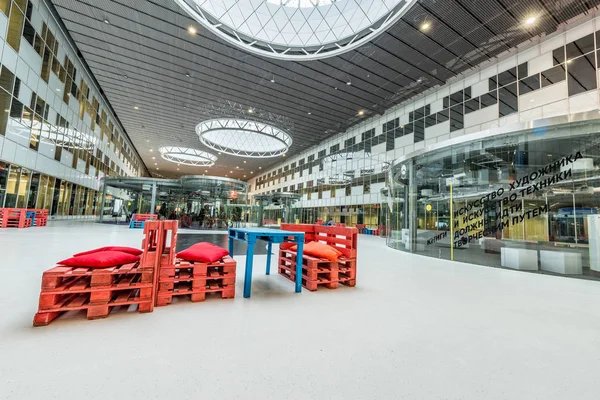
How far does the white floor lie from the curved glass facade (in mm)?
4957

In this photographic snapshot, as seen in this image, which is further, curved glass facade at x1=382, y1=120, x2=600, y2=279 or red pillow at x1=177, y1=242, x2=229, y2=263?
curved glass facade at x1=382, y1=120, x2=600, y2=279

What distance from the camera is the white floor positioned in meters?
1.94

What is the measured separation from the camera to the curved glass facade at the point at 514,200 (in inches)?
311

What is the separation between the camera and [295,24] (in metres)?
18.3

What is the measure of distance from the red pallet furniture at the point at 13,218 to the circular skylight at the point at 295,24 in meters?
14.7

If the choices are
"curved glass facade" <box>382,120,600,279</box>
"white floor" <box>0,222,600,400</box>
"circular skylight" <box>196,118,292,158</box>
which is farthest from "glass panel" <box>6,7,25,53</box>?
"curved glass facade" <box>382,120,600,279</box>

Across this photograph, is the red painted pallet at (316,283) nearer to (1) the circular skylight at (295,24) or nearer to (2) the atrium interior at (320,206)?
(2) the atrium interior at (320,206)

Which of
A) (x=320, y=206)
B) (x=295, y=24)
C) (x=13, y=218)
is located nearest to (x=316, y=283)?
(x=13, y=218)

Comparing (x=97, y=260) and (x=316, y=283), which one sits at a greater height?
(x=97, y=260)

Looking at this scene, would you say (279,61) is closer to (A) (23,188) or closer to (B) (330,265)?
(B) (330,265)

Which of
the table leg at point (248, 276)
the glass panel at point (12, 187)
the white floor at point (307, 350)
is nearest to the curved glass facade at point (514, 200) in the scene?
the white floor at point (307, 350)

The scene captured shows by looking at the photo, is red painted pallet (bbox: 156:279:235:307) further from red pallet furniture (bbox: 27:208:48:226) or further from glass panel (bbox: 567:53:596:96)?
glass panel (bbox: 567:53:596:96)

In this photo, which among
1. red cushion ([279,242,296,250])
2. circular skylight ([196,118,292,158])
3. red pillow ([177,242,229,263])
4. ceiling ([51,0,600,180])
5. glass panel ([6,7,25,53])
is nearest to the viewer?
red pillow ([177,242,229,263])

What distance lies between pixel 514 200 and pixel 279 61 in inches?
644
